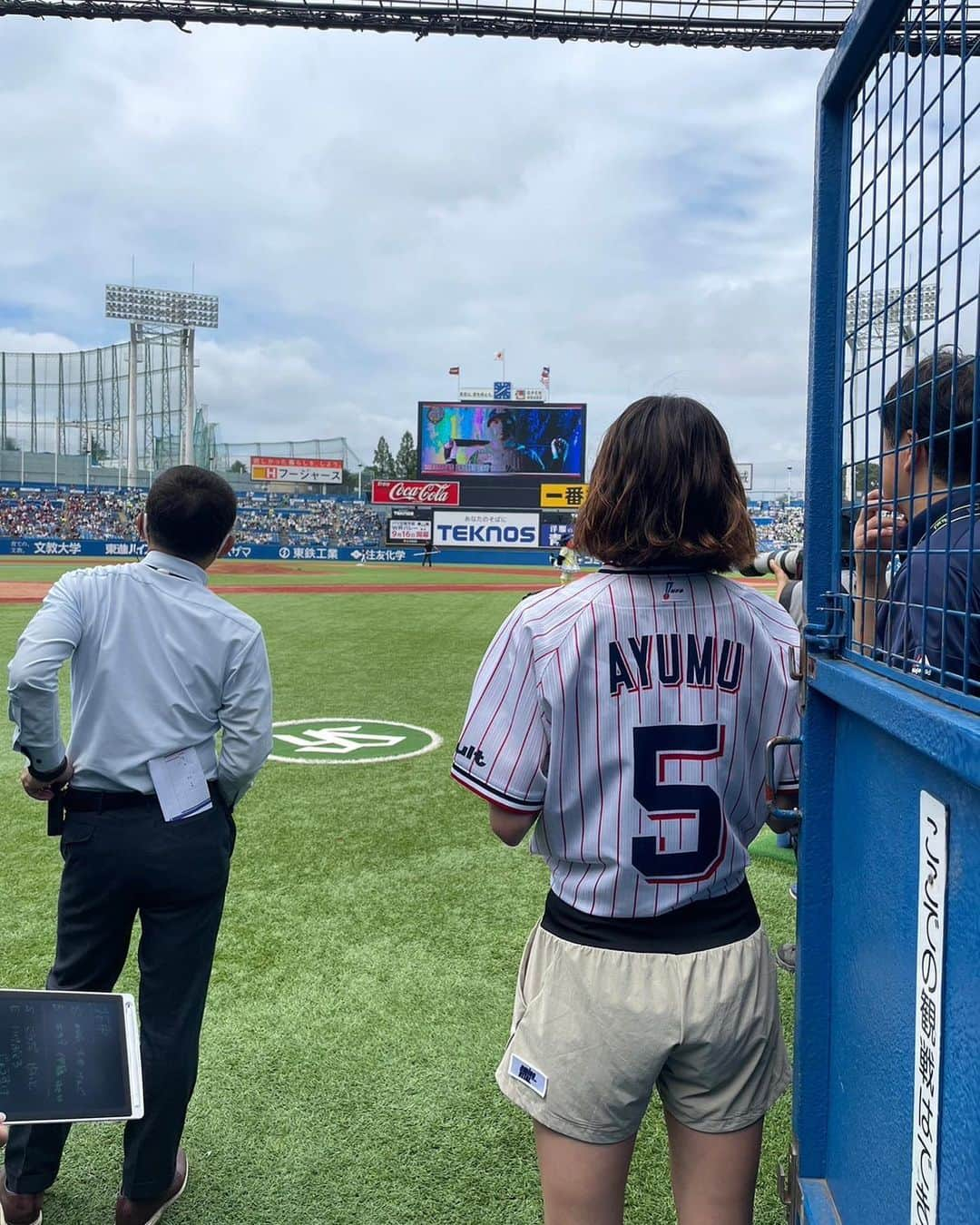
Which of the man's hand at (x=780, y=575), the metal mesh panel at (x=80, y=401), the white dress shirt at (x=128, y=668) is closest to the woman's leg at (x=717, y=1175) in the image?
the man's hand at (x=780, y=575)

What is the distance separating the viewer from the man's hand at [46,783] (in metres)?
2.47

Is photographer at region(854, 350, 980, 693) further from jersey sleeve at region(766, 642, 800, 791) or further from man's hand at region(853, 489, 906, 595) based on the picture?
jersey sleeve at region(766, 642, 800, 791)

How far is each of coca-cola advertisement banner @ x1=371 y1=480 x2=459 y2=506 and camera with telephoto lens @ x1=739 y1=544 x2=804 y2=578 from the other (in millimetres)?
40895

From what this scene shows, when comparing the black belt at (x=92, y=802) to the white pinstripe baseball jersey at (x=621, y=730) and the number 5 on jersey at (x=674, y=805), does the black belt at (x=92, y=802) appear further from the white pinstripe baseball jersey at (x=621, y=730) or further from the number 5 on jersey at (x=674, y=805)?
the number 5 on jersey at (x=674, y=805)

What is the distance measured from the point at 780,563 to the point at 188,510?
1.55 metres

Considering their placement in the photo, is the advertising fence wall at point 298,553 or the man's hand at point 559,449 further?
the advertising fence wall at point 298,553

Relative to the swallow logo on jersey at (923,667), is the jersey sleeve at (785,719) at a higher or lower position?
lower

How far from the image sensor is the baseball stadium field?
2623 millimetres

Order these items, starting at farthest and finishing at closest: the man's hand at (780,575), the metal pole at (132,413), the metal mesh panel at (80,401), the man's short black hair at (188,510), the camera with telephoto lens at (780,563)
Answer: the metal mesh panel at (80,401)
the metal pole at (132,413)
the man's short black hair at (188,510)
the man's hand at (780,575)
the camera with telephoto lens at (780,563)

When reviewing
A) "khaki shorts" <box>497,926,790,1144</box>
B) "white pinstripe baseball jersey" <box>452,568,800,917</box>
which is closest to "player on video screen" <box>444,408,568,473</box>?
"white pinstripe baseball jersey" <box>452,568,800,917</box>

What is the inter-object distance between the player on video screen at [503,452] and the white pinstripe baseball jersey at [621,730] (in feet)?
131

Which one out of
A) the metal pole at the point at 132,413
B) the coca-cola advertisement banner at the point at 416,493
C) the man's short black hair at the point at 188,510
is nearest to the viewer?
the man's short black hair at the point at 188,510

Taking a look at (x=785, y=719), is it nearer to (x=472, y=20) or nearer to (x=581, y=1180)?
(x=581, y=1180)

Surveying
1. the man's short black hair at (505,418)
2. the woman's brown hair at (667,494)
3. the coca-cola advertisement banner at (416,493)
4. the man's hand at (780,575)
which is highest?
the man's short black hair at (505,418)
